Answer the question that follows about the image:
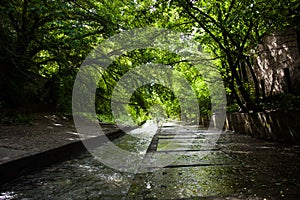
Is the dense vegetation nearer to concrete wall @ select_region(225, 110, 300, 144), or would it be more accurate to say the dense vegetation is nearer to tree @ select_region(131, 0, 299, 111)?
tree @ select_region(131, 0, 299, 111)

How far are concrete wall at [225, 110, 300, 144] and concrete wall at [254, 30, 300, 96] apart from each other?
165cm

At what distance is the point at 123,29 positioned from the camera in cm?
692

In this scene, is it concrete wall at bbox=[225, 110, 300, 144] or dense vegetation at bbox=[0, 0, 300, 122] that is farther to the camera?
dense vegetation at bbox=[0, 0, 300, 122]

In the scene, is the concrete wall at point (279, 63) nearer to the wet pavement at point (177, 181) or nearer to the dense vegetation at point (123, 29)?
the dense vegetation at point (123, 29)

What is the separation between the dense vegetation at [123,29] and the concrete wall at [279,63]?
22.4 inches

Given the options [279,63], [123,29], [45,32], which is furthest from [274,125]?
[45,32]

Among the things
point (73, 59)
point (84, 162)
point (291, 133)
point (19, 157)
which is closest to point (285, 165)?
point (291, 133)

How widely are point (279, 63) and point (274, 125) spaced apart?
10.2 feet

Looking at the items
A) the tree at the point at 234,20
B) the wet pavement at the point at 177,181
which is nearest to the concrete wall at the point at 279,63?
the tree at the point at 234,20

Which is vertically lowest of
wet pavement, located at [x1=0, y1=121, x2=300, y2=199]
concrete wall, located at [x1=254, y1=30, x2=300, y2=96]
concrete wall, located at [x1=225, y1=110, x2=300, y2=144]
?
wet pavement, located at [x1=0, y1=121, x2=300, y2=199]

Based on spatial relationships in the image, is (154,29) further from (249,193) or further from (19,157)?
(249,193)

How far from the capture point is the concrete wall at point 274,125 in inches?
169

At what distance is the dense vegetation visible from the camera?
5.16 m

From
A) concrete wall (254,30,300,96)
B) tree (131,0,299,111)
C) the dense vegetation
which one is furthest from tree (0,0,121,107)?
concrete wall (254,30,300,96)
